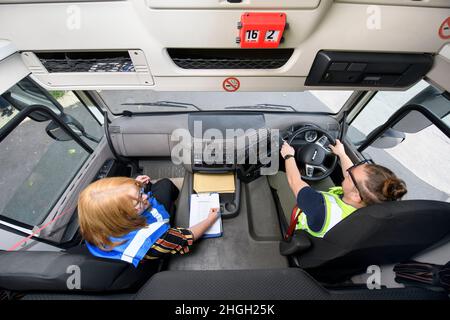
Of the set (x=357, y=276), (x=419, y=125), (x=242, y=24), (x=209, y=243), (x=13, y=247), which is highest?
(x=242, y=24)

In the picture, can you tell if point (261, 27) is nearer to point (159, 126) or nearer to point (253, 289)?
point (253, 289)

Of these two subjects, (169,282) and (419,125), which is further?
(419,125)

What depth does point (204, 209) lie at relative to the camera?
6.48ft

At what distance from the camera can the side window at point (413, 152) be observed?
5.44 ft

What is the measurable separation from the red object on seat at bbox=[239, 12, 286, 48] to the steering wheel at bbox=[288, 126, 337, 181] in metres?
1.04

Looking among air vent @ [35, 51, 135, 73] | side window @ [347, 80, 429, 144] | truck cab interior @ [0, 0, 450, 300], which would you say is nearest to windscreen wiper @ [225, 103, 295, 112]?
truck cab interior @ [0, 0, 450, 300]

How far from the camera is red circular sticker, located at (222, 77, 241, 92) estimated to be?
121 centimetres

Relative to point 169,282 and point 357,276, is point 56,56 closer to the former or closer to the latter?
point 169,282

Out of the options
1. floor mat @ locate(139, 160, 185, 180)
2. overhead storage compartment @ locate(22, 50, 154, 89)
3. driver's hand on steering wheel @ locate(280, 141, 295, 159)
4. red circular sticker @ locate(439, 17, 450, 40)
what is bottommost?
floor mat @ locate(139, 160, 185, 180)

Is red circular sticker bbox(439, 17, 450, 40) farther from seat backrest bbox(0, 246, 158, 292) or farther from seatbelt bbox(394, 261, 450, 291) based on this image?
seat backrest bbox(0, 246, 158, 292)

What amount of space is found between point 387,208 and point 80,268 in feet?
4.95

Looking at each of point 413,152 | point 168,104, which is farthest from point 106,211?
point 413,152

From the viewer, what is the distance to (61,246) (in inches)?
63.7

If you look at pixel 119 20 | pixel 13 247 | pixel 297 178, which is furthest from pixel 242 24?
pixel 13 247
